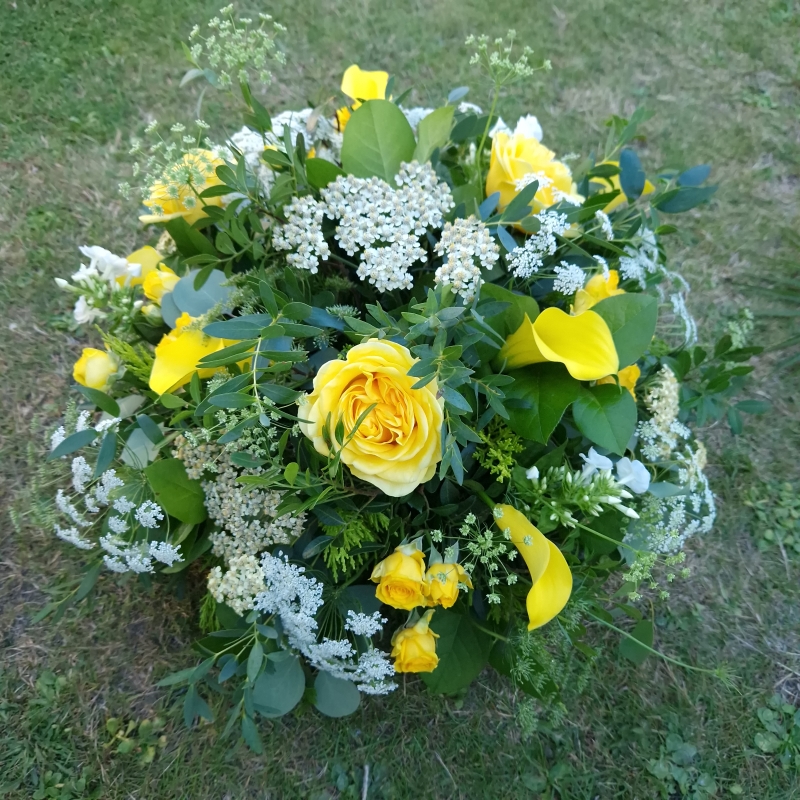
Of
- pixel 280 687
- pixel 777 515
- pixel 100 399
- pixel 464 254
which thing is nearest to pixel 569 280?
pixel 464 254

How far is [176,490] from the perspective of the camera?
0.81m

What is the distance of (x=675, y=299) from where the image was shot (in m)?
1.02

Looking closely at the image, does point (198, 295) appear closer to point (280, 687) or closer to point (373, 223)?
point (373, 223)

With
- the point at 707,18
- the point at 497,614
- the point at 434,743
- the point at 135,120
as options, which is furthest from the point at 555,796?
the point at 707,18

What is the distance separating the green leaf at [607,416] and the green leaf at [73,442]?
60cm

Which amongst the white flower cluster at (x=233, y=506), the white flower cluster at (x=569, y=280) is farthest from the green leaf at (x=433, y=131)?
the white flower cluster at (x=233, y=506)

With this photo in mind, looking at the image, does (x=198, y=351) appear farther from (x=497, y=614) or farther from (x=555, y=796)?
(x=555, y=796)

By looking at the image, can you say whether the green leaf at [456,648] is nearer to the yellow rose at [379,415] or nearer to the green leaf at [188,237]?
the yellow rose at [379,415]

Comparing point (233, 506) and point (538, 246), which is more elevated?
point (538, 246)

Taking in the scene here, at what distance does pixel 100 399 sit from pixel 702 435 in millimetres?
1228

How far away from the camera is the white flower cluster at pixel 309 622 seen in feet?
2.59

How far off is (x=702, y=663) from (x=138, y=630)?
1.11 meters

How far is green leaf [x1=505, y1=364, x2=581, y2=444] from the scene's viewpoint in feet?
2.46

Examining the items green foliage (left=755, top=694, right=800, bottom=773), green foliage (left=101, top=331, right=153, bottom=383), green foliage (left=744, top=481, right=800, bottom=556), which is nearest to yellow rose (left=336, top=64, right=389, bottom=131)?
green foliage (left=101, top=331, right=153, bottom=383)
